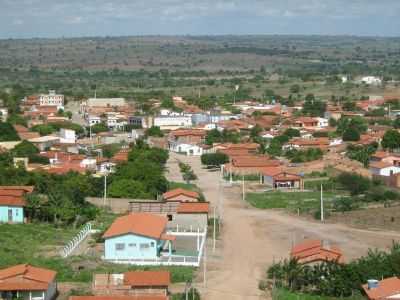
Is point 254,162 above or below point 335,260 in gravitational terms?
below

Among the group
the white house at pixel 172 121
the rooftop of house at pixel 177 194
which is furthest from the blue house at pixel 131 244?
the white house at pixel 172 121

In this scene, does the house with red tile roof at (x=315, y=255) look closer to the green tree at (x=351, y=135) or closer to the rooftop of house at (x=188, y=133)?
the green tree at (x=351, y=135)

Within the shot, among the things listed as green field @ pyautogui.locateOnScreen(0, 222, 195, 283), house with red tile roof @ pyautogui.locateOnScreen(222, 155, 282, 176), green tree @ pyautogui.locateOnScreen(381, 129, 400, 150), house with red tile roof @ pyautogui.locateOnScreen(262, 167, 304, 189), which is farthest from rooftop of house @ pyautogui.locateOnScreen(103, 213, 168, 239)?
green tree @ pyautogui.locateOnScreen(381, 129, 400, 150)

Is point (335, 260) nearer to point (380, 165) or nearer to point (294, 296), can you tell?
point (294, 296)

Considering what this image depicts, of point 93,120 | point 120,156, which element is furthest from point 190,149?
point 93,120

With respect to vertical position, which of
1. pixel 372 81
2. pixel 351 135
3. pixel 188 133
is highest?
pixel 351 135
